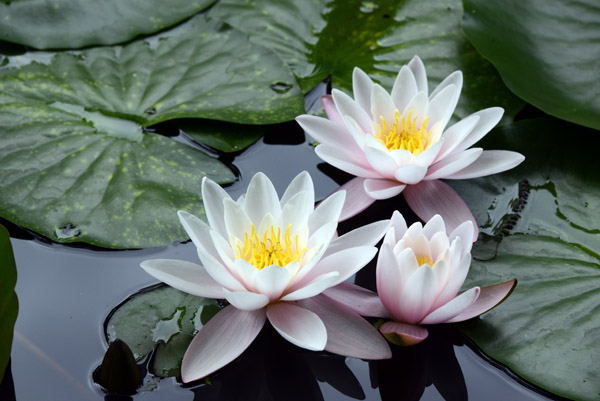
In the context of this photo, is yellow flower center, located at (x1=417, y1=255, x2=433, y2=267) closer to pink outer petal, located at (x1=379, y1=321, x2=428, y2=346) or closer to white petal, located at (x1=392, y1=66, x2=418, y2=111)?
pink outer petal, located at (x1=379, y1=321, x2=428, y2=346)

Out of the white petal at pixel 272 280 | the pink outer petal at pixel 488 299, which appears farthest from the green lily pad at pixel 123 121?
the pink outer petal at pixel 488 299

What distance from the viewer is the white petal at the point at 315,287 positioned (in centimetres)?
132

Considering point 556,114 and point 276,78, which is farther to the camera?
point 276,78

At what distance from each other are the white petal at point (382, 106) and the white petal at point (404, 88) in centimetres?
5

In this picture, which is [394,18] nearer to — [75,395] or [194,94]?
[194,94]

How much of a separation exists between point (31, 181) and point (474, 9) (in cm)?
159

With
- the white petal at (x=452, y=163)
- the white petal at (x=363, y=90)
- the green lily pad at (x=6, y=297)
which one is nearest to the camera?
the green lily pad at (x=6, y=297)

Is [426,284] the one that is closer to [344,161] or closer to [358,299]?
[358,299]

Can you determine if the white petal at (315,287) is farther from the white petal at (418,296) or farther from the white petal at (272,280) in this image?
the white petal at (418,296)

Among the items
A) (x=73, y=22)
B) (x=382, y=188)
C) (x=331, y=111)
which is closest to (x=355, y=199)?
(x=382, y=188)

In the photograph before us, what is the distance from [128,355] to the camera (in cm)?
129

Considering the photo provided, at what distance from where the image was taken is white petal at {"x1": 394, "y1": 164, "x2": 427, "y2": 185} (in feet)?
5.48

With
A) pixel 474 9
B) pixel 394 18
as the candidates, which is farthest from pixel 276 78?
pixel 474 9

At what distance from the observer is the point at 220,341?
1.37 meters
